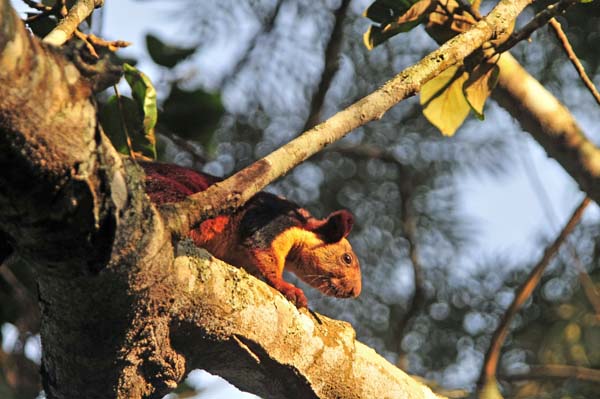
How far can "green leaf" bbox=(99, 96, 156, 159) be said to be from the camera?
93.4 inches

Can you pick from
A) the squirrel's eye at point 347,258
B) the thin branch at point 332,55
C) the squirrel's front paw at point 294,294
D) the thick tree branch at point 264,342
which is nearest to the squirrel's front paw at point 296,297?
the squirrel's front paw at point 294,294

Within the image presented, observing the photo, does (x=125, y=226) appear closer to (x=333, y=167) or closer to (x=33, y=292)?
(x=33, y=292)

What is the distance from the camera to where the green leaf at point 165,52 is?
8.07 feet

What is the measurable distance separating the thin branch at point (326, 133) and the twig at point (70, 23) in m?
0.37

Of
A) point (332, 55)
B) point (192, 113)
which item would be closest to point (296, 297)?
point (192, 113)

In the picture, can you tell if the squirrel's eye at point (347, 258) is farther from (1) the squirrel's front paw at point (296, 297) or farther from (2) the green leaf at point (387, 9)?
(2) the green leaf at point (387, 9)

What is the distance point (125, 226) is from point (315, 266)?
5.92 feet

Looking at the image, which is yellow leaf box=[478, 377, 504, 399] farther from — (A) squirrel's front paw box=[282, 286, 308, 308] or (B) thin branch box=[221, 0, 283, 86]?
(B) thin branch box=[221, 0, 283, 86]

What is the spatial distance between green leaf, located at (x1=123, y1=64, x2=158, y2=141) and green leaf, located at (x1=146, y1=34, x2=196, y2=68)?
0.29 m

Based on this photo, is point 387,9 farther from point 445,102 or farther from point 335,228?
point 335,228

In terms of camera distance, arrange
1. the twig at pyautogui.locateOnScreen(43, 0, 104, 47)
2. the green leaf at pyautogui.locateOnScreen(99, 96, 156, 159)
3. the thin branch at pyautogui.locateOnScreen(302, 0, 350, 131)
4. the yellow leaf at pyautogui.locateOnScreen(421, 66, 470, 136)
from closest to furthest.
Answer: the twig at pyautogui.locateOnScreen(43, 0, 104, 47), the green leaf at pyautogui.locateOnScreen(99, 96, 156, 159), the yellow leaf at pyautogui.locateOnScreen(421, 66, 470, 136), the thin branch at pyautogui.locateOnScreen(302, 0, 350, 131)

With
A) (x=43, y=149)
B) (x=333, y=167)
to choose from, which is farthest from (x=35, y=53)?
(x=333, y=167)

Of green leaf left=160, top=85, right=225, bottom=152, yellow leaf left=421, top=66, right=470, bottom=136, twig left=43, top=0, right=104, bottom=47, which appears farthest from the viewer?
yellow leaf left=421, top=66, right=470, bottom=136

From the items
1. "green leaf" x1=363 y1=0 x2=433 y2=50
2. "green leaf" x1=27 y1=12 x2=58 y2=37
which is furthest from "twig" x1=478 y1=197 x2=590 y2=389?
"green leaf" x1=27 y1=12 x2=58 y2=37
